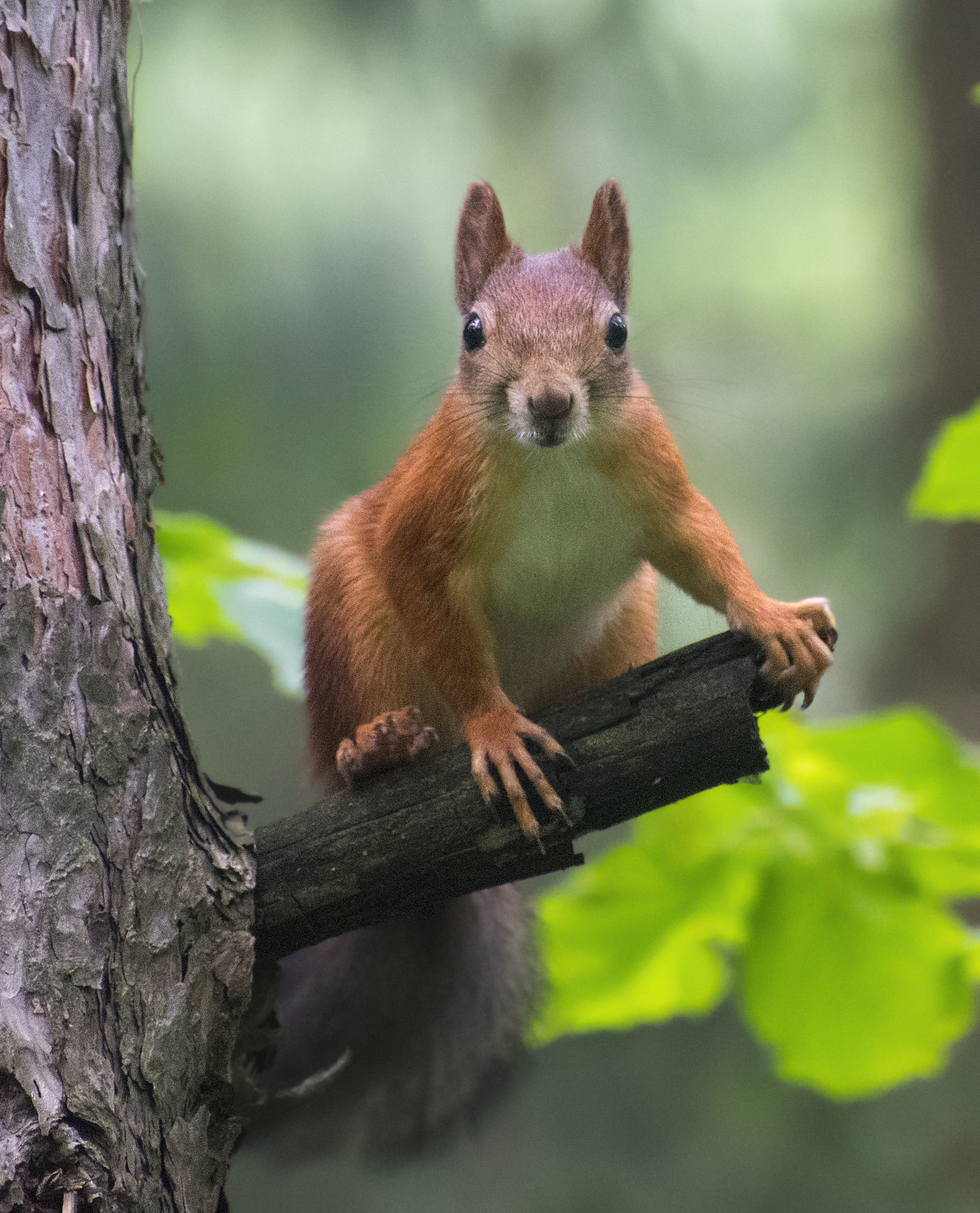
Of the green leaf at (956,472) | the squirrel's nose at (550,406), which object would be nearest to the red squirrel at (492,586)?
the squirrel's nose at (550,406)

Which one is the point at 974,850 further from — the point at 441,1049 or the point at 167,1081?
the point at 167,1081

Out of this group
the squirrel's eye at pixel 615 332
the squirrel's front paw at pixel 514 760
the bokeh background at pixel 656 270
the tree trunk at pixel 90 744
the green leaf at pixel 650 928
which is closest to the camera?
the tree trunk at pixel 90 744

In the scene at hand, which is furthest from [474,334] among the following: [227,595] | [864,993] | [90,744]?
[864,993]

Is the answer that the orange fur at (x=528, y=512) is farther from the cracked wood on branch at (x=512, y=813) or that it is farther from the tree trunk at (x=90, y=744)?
the tree trunk at (x=90, y=744)

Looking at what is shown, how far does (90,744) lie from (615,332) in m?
0.57

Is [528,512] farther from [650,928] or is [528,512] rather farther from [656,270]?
[656,270]

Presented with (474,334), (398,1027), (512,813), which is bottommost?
(398,1027)

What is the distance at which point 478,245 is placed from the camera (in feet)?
3.50

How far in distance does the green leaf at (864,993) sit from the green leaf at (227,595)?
583mm

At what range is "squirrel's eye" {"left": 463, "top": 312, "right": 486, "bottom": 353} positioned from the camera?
1.02m

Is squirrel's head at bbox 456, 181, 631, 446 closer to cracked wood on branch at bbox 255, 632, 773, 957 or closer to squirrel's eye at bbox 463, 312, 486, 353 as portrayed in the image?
squirrel's eye at bbox 463, 312, 486, 353

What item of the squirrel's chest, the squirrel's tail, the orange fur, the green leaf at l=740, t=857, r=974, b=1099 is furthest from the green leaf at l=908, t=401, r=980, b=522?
the squirrel's tail

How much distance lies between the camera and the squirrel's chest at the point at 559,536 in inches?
39.7

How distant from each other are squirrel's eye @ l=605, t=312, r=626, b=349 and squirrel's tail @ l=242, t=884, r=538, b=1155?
0.57 m
